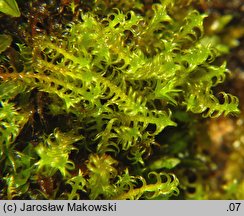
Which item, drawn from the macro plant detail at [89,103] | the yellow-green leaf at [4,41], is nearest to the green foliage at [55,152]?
the macro plant detail at [89,103]

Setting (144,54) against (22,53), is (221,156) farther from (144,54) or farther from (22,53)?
(22,53)

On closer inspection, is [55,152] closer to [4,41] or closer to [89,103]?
[89,103]

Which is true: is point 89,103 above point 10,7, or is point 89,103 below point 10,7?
below

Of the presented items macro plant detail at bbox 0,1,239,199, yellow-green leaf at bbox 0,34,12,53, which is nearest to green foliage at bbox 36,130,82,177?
macro plant detail at bbox 0,1,239,199

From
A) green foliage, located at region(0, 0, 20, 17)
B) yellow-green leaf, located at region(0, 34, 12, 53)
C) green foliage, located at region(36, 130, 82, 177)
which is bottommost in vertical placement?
green foliage, located at region(36, 130, 82, 177)

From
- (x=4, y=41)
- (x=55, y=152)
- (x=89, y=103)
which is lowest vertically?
(x=55, y=152)

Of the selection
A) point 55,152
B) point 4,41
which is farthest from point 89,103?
point 4,41

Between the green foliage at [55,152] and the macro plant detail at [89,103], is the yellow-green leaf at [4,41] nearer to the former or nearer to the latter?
the macro plant detail at [89,103]

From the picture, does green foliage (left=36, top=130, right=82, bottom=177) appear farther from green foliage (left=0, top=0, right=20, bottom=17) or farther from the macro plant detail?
green foliage (left=0, top=0, right=20, bottom=17)
